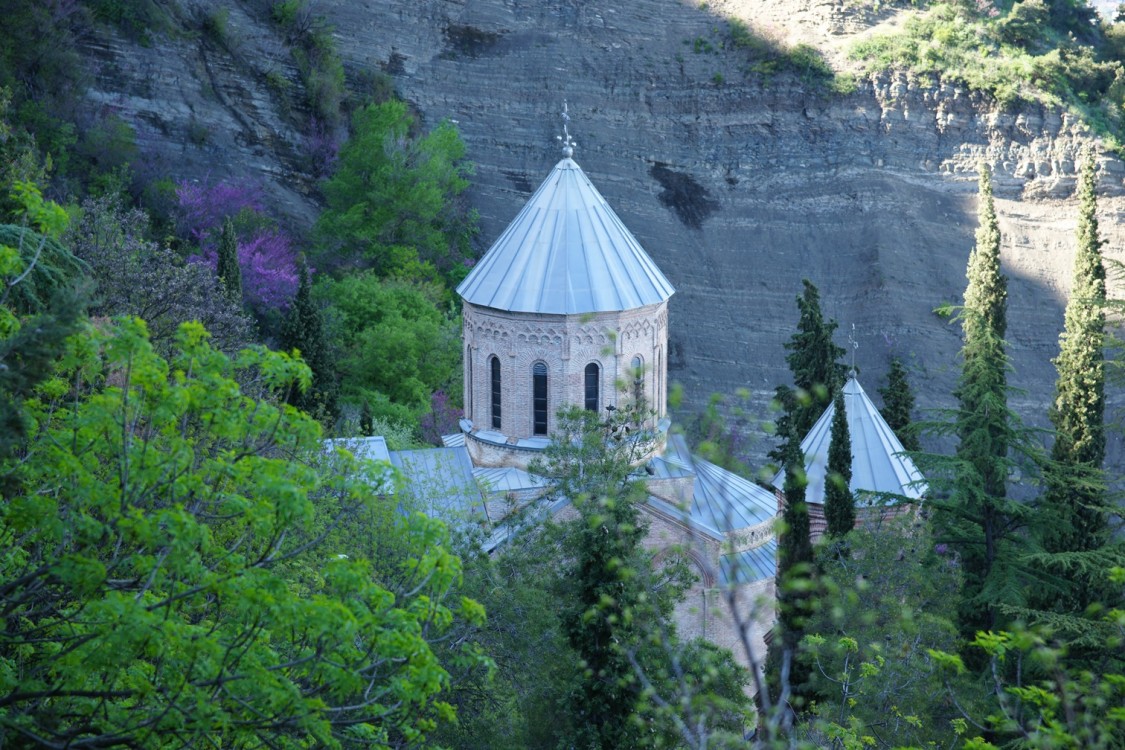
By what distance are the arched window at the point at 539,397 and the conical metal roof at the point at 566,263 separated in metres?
1.09

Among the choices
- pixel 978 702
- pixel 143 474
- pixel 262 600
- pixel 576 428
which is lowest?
pixel 978 702

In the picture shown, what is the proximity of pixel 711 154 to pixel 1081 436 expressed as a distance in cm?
2522

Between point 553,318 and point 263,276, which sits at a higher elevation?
point 553,318

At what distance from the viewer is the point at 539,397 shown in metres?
23.8

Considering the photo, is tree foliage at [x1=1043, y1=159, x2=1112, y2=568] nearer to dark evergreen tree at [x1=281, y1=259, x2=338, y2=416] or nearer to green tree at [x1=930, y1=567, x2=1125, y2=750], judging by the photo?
green tree at [x1=930, y1=567, x2=1125, y2=750]

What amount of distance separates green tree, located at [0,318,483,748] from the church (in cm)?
1058

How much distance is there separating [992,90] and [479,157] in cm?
1607

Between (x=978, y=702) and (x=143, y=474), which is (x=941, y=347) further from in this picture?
(x=143, y=474)

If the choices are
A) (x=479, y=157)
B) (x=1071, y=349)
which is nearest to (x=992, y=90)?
(x=479, y=157)

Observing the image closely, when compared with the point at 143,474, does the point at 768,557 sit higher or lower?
lower

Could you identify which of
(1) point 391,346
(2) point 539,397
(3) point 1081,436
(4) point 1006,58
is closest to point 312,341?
(1) point 391,346

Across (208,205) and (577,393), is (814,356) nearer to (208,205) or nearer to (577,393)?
(577,393)

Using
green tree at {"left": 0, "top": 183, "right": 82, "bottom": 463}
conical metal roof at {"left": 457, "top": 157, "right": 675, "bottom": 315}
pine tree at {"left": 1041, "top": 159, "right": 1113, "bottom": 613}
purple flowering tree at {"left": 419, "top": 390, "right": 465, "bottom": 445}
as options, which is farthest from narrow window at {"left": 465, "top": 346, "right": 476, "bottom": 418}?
green tree at {"left": 0, "top": 183, "right": 82, "bottom": 463}

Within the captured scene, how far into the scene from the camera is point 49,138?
37500mm
